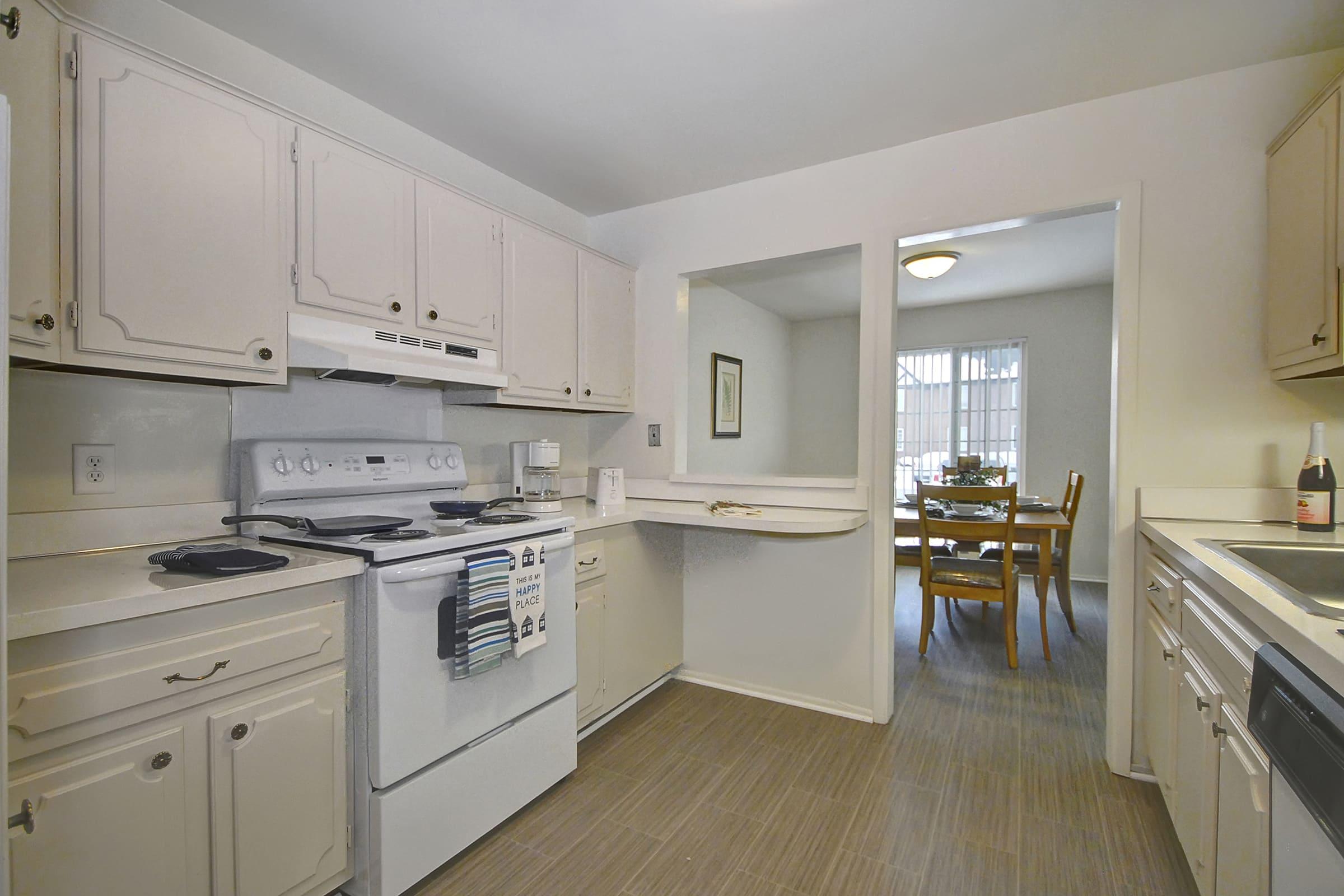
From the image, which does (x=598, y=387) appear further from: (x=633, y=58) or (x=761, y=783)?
(x=761, y=783)

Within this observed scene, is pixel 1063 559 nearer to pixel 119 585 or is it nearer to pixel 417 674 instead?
pixel 417 674

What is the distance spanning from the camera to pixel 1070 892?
164 centimetres

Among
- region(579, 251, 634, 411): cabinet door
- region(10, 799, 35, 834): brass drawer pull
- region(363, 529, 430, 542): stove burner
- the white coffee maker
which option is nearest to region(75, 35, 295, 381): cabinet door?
region(363, 529, 430, 542): stove burner

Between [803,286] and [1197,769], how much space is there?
13.7 feet

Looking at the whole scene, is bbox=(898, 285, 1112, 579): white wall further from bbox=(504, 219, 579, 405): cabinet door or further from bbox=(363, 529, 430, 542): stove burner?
bbox=(363, 529, 430, 542): stove burner

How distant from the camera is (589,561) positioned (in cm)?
244

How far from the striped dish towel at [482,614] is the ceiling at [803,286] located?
1.94 m

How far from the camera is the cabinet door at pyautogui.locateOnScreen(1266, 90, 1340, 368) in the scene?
1.65m

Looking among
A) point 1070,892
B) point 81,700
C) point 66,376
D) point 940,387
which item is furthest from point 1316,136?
point 940,387

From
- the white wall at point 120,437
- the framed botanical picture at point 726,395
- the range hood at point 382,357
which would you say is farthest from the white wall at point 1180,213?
the white wall at point 120,437

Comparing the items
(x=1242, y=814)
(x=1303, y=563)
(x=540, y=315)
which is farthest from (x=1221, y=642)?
(x=540, y=315)

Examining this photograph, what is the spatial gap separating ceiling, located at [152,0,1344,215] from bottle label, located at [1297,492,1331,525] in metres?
1.39

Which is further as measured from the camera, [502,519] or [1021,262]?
[1021,262]

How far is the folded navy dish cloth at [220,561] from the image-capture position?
4.44ft
